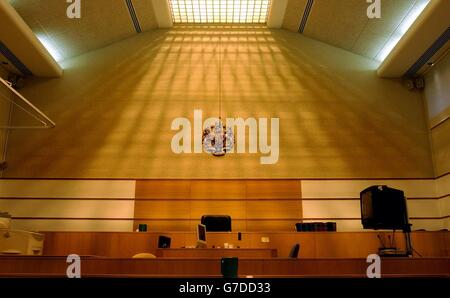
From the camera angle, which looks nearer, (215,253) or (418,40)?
(215,253)

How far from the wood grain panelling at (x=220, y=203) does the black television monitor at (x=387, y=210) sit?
2.69 m

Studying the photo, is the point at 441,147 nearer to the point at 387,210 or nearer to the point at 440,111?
the point at 440,111

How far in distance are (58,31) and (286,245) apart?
5911mm

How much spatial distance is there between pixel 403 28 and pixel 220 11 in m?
3.72

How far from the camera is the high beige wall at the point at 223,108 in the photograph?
25.5ft

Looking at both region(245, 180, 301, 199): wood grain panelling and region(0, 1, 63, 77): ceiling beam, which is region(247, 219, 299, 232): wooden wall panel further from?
region(0, 1, 63, 77): ceiling beam

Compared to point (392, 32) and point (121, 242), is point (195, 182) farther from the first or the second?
point (392, 32)

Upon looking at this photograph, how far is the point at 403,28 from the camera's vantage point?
7.26 m

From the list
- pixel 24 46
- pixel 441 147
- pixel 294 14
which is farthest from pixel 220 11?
pixel 441 147

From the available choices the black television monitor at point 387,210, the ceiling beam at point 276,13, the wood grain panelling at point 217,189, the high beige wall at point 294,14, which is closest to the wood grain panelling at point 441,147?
the black television monitor at point 387,210

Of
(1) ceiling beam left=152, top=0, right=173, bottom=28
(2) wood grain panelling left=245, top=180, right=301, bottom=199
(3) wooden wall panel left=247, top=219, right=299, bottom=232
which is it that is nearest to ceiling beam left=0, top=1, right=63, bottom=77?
(1) ceiling beam left=152, top=0, right=173, bottom=28

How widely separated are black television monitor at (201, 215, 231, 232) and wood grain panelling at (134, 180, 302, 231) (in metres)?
1.00

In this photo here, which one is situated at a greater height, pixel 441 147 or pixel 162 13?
pixel 162 13

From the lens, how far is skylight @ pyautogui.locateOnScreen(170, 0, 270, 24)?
8.13m
